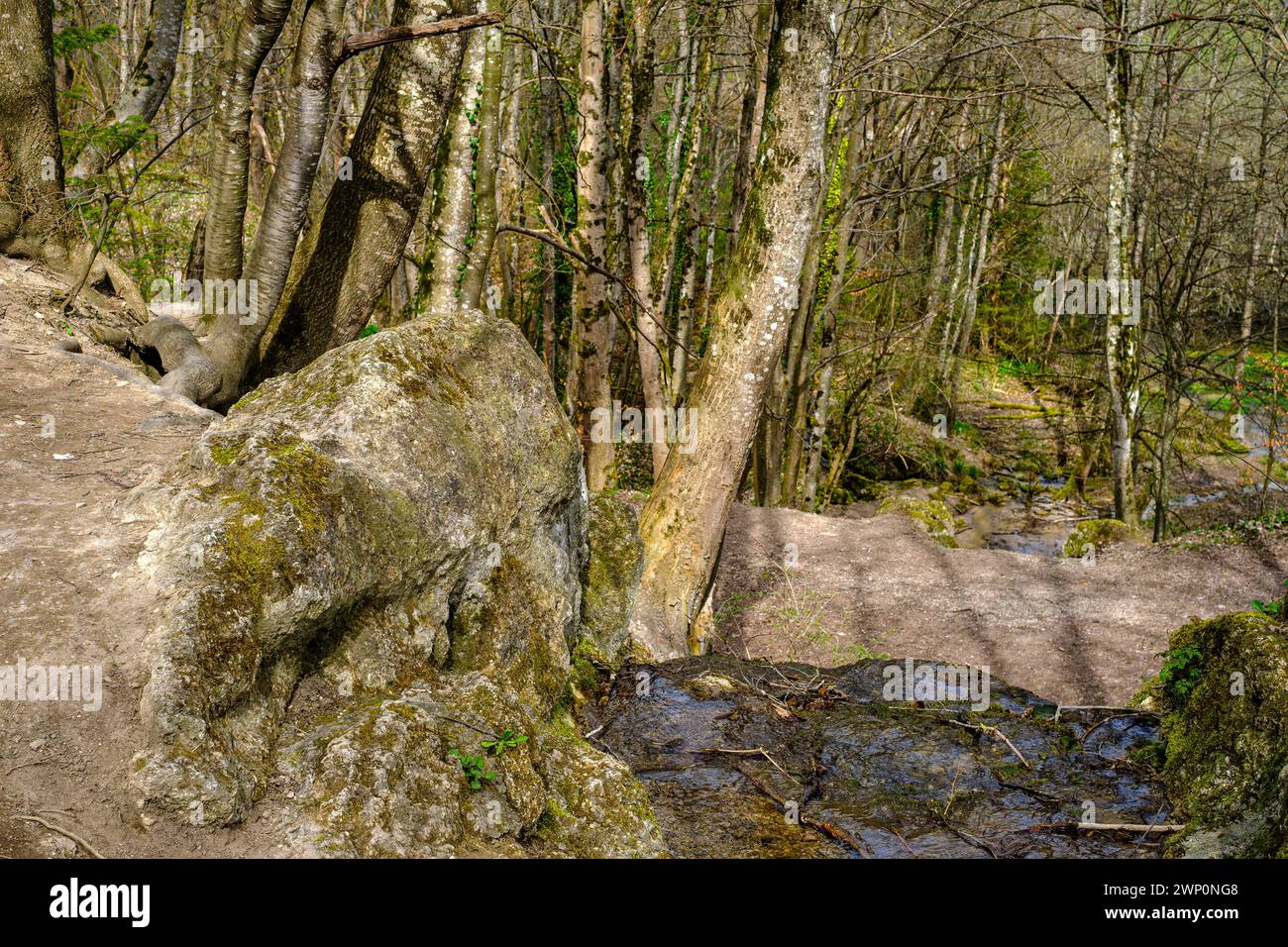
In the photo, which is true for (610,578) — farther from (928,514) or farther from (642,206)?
(928,514)

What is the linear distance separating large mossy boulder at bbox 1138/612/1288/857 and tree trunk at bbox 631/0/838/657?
10.9 ft

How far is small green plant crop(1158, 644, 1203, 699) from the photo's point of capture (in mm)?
5375

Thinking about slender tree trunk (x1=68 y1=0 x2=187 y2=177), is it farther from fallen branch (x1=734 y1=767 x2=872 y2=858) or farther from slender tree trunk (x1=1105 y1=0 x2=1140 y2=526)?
slender tree trunk (x1=1105 y1=0 x2=1140 y2=526)

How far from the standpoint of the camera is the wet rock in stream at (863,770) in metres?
4.28

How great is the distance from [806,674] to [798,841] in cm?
238

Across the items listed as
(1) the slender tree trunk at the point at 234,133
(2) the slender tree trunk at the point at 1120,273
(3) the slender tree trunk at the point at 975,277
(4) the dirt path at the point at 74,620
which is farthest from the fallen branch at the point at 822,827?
(3) the slender tree trunk at the point at 975,277

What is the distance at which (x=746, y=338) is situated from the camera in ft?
23.4

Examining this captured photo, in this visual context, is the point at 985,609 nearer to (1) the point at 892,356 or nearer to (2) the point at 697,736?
(2) the point at 697,736

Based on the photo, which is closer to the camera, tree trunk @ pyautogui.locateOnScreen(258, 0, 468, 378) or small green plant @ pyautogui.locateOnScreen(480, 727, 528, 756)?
small green plant @ pyautogui.locateOnScreen(480, 727, 528, 756)

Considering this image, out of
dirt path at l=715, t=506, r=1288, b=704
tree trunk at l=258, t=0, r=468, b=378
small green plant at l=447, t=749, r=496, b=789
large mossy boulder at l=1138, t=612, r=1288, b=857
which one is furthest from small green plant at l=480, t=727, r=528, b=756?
dirt path at l=715, t=506, r=1288, b=704

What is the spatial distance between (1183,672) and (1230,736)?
90cm

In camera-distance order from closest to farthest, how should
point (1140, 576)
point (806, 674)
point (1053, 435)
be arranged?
point (806, 674), point (1140, 576), point (1053, 435)
